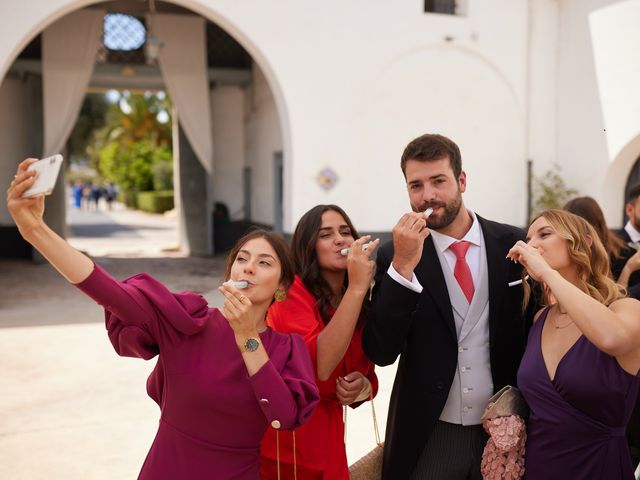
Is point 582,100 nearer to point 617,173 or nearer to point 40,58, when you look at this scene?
point 617,173

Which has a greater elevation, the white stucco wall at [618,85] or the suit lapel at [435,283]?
the white stucco wall at [618,85]

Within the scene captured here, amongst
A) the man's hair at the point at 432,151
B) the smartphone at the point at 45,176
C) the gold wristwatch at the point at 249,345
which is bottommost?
the gold wristwatch at the point at 249,345

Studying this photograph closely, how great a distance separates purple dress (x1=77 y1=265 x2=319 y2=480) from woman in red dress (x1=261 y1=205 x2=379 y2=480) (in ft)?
0.83

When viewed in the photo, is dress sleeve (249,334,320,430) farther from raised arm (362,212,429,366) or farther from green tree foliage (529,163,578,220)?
green tree foliage (529,163,578,220)

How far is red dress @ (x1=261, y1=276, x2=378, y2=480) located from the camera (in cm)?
219

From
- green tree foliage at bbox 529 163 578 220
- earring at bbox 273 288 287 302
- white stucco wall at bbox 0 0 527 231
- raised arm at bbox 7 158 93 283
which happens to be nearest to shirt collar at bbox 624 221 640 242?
earring at bbox 273 288 287 302

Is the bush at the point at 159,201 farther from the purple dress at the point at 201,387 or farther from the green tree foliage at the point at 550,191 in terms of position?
the purple dress at the point at 201,387

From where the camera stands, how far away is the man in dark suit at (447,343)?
7.49ft

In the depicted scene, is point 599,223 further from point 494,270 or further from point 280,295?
point 280,295

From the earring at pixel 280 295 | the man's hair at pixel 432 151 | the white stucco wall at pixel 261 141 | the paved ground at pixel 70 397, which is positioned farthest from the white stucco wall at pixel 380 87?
the earring at pixel 280 295

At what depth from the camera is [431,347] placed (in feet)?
7.54

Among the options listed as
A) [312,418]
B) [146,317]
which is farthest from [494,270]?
[146,317]

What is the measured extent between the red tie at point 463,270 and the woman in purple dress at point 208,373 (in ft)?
2.33

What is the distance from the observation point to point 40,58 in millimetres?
12984
